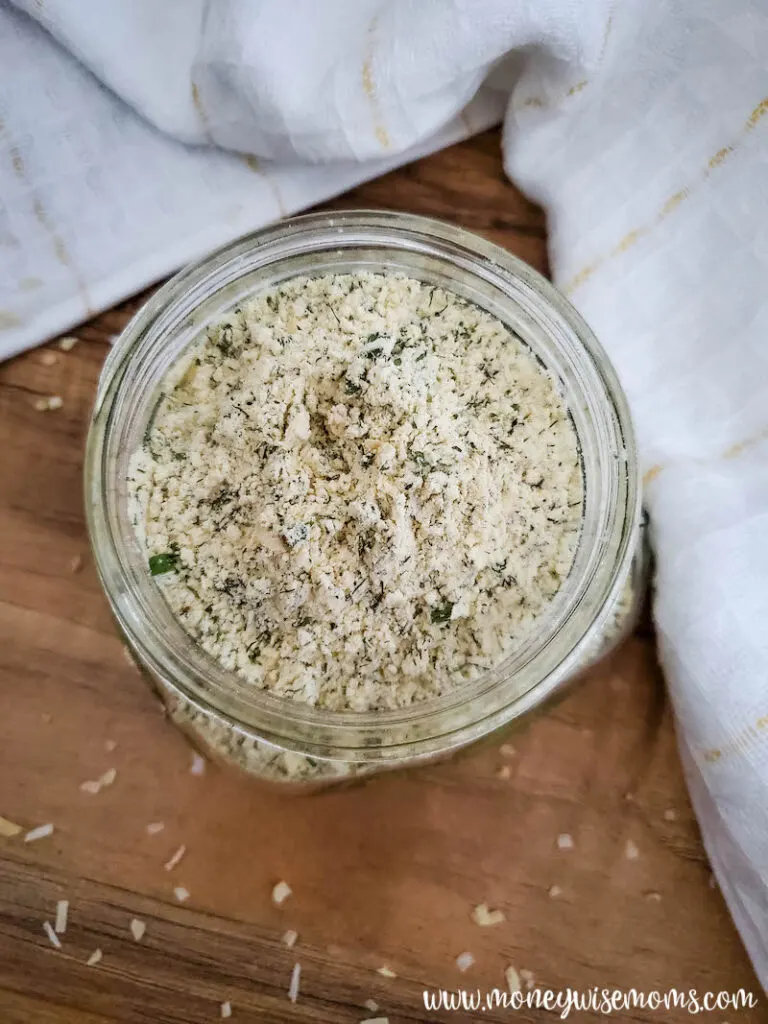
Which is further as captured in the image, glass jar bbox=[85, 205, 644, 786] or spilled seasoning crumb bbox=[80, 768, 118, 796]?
spilled seasoning crumb bbox=[80, 768, 118, 796]

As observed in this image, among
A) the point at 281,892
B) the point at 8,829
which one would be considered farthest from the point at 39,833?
the point at 281,892

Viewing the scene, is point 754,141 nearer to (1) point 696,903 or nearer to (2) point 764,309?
(2) point 764,309

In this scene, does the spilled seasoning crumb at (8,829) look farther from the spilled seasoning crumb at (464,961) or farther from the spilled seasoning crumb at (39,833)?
the spilled seasoning crumb at (464,961)

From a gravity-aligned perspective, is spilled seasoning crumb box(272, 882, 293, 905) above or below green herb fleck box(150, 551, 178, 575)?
below

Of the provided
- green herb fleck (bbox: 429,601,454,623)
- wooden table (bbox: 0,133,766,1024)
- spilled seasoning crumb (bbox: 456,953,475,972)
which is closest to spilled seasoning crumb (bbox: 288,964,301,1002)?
wooden table (bbox: 0,133,766,1024)

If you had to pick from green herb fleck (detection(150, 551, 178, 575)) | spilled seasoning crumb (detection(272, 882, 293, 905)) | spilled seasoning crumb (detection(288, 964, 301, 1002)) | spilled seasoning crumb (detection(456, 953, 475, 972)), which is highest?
green herb fleck (detection(150, 551, 178, 575))

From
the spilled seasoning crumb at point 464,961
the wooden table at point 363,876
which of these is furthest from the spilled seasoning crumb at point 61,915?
the spilled seasoning crumb at point 464,961

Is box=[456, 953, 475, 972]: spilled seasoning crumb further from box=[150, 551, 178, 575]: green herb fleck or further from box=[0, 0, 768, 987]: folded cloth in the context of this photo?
box=[150, 551, 178, 575]: green herb fleck
